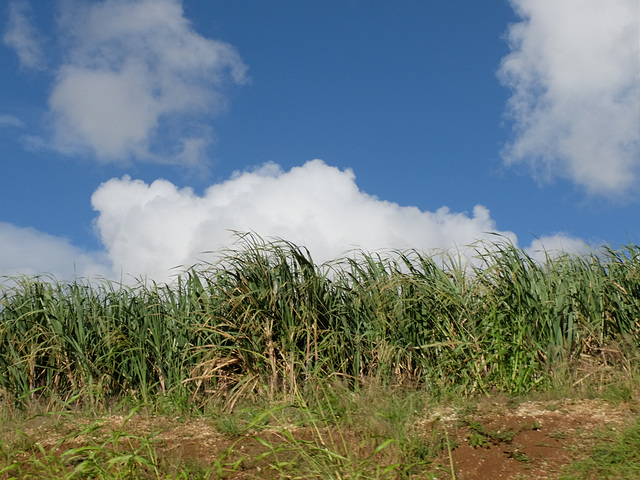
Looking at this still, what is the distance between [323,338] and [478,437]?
1.98 meters

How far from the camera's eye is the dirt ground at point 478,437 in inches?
143

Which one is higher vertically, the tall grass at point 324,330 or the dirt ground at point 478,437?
the tall grass at point 324,330

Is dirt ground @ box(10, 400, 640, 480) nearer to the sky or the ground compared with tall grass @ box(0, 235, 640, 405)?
nearer to the ground

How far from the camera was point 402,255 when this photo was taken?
638 centimetres

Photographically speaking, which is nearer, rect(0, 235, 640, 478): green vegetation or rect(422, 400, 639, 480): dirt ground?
rect(422, 400, 639, 480): dirt ground

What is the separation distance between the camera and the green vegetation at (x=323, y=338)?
5.09 metres

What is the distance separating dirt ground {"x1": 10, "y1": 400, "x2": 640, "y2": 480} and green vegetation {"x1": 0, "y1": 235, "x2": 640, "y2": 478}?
22cm

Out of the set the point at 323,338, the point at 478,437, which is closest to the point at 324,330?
the point at 323,338

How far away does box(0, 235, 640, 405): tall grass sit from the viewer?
17.2ft

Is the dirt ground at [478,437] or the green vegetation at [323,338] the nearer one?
the dirt ground at [478,437]

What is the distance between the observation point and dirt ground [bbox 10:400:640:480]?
364 centimetres

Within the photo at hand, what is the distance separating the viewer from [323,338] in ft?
18.0

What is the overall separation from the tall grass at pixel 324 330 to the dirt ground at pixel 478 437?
700 millimetres

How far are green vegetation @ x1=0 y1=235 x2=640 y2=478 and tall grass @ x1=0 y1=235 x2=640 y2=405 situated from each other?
2cm
